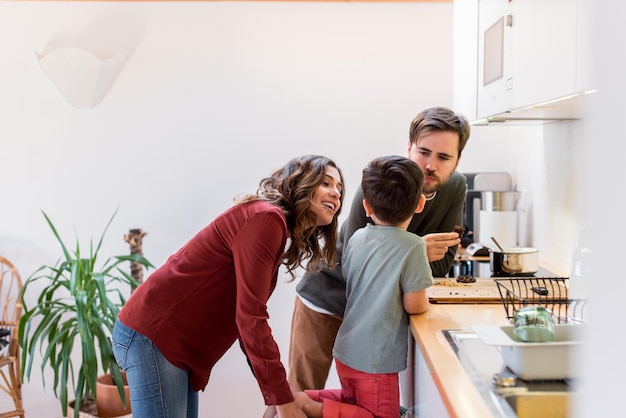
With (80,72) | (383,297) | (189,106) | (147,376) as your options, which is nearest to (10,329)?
(80,72)

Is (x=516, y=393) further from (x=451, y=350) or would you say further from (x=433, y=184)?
(x=433, y=184)

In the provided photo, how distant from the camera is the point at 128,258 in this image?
290 centimetres

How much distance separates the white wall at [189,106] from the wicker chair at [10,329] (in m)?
0.11

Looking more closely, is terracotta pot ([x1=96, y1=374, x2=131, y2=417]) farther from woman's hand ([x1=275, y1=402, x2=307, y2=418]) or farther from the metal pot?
the metal pot

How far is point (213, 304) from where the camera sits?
5.24 ft

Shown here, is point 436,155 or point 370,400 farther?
point 436,155

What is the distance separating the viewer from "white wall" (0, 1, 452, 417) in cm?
319

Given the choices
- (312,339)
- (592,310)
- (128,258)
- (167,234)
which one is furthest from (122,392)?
(592,310)

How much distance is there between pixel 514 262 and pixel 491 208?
2.39ft

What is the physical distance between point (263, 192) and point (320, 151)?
1.69 meters

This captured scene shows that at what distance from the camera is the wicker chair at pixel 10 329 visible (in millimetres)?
2939

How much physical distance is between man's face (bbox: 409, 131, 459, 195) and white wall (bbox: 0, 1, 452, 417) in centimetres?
131

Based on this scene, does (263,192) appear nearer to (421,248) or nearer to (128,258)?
(421,248)

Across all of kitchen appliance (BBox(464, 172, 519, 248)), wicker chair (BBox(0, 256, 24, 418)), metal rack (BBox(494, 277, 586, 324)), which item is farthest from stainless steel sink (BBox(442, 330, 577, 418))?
wicker chair (BBox(0, 256, 24, 418))
